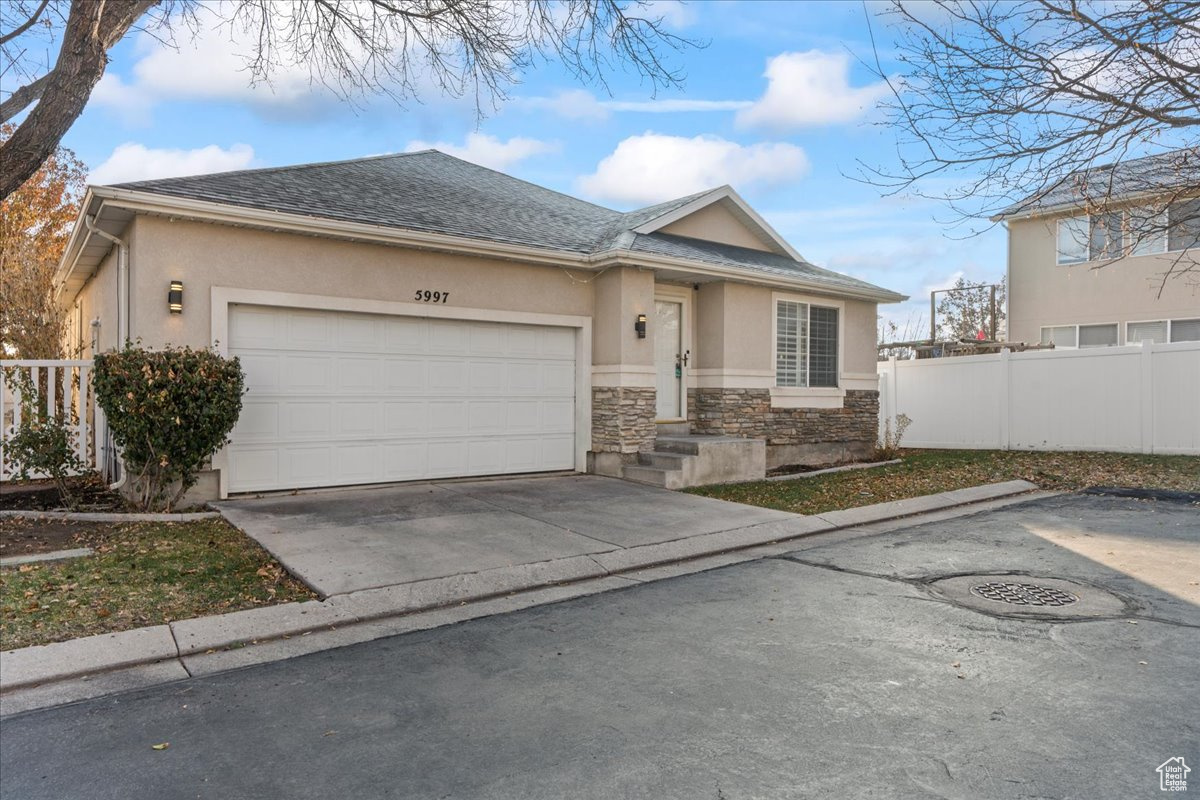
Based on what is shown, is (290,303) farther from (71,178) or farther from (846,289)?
(71,178)

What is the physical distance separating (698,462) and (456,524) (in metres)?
4.39

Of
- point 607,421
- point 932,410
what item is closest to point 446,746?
point 607,421

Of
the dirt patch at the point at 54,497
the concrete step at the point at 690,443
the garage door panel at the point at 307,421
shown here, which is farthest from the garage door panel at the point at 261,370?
the concrete step at the point at 690,443

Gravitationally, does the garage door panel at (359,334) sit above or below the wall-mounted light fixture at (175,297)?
below

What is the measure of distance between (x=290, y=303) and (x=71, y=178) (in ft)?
59.0

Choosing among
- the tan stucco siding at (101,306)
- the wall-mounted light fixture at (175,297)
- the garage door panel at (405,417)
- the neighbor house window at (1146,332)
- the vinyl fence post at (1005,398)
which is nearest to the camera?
the wall-mounted light fixture at (175,297)

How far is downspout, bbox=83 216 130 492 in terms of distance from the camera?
28.3ft

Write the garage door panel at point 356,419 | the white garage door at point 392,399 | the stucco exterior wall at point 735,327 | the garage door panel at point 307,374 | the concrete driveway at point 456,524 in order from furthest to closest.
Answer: the stucco exterior wall at point 735,327 < the garage door panel at point 356,419 < the garage door panel at point 307,374 < the white garage door at point 392,399 < the concrete driveway at point 456,524

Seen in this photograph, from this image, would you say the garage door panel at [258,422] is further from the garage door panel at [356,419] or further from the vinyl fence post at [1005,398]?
the vinyl fence post at [1005,398]

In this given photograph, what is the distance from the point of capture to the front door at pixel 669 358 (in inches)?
500

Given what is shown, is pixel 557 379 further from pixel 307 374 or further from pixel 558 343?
pixel 307 374

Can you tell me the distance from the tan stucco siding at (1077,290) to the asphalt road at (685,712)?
13.7 metres

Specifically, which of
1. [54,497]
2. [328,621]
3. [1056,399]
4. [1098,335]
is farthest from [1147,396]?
[54,497]

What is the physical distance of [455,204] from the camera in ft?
38.6
